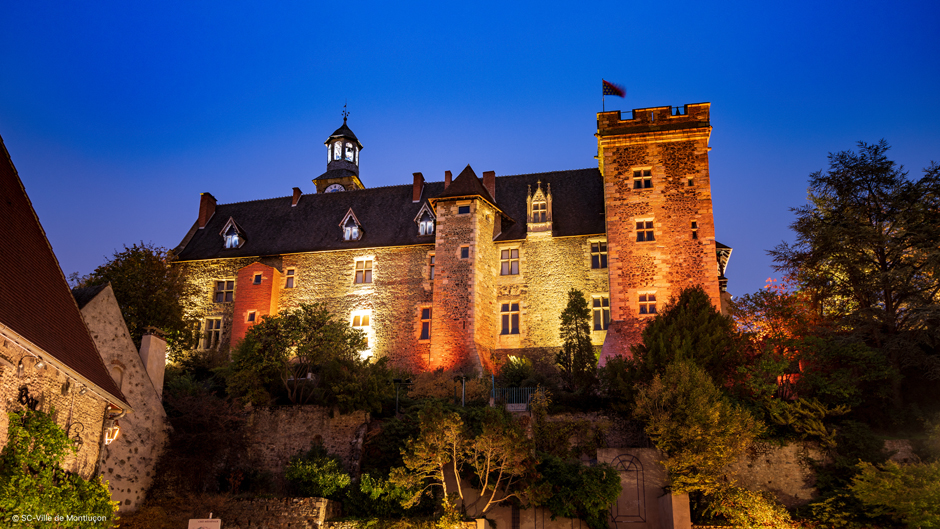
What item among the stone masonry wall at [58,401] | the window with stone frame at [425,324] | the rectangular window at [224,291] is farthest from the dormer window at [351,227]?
the stone masonry wall at [58,401]

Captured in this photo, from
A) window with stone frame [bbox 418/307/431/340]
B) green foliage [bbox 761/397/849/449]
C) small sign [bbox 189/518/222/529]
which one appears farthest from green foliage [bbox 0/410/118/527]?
window with stone frame [bbox 418/307/431/340]

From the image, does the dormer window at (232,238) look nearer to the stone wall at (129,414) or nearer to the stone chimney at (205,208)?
the stone chimney at (205,208)

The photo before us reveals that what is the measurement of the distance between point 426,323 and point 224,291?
1046 centimetres

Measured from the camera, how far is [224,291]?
34094mm

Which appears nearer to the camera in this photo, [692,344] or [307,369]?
[692,344]

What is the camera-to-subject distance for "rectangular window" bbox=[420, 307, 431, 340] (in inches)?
1211

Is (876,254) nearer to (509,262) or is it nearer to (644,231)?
(644,231)

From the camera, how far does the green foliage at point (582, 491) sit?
18.4 m

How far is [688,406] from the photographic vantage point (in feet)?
62.1

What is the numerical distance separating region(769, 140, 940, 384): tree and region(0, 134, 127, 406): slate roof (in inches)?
873

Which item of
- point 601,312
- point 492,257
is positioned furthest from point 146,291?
point 601,312

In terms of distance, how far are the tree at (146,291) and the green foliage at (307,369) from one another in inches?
225

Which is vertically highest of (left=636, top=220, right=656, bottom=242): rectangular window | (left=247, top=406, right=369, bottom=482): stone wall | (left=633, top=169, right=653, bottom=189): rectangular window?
(left=633, top=169, right=653, bottom=189): rectangular window

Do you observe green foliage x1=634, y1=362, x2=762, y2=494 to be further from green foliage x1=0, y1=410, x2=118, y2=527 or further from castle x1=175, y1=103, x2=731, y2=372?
green foliage x1=0, y1=410, x2=118, y2=527
